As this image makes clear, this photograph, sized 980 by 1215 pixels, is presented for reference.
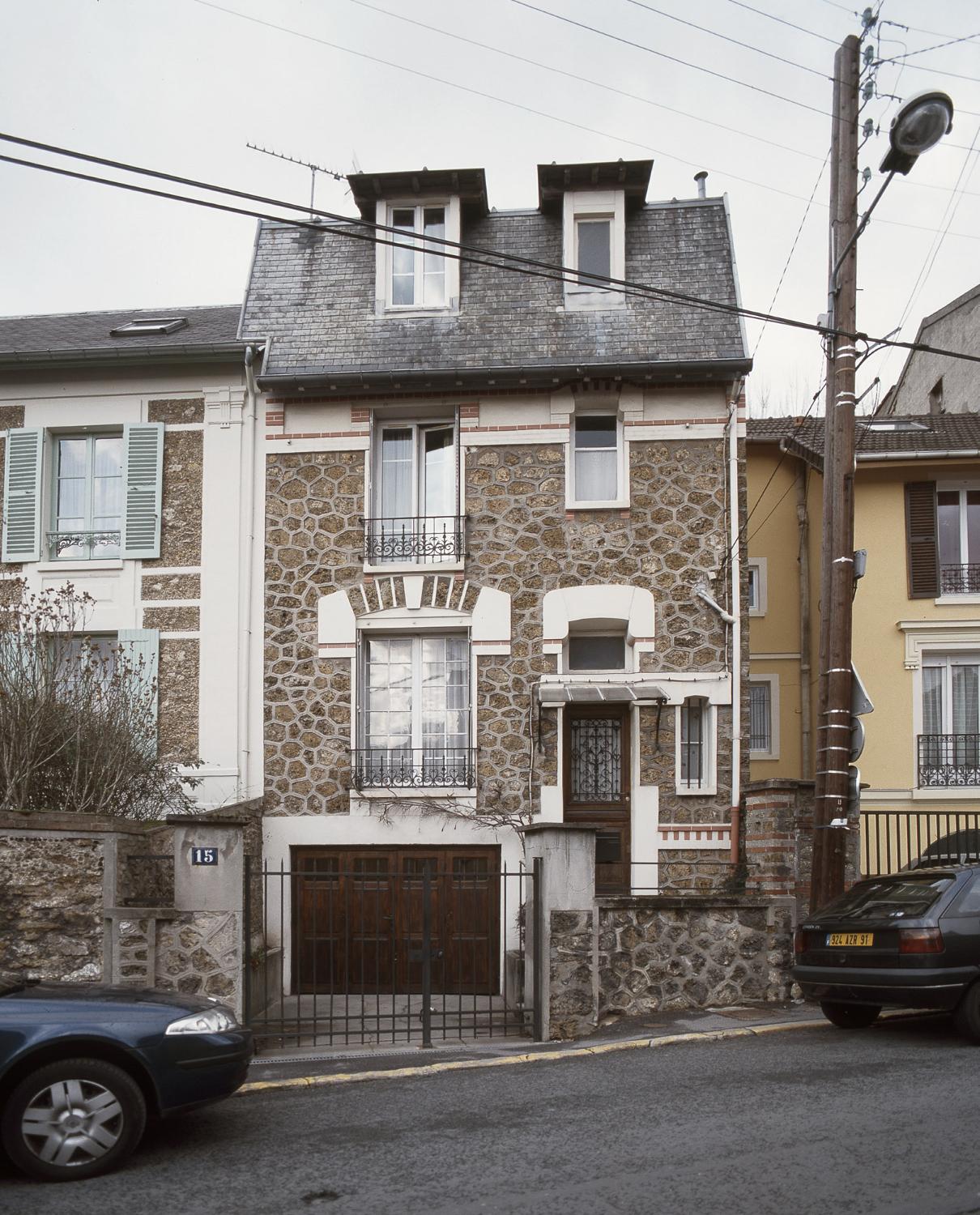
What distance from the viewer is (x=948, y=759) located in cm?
1958

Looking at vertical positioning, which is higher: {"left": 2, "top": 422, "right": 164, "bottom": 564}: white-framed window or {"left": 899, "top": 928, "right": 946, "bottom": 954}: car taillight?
{"left": 2, "top": 422, "right": 164, "bottom": 564}: white-framed window

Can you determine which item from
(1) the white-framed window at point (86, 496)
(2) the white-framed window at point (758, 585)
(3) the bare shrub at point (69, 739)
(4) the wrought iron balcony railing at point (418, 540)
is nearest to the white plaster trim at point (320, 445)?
(4) the wrought iron balcony railing at point (418, 540)

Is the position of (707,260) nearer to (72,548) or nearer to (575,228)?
(575,228)

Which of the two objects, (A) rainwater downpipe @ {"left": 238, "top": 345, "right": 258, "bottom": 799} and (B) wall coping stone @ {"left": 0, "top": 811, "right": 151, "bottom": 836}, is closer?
(B) wall coping stone @ {"left": 0, "top": 811, "right": 151, "bottom": 836}

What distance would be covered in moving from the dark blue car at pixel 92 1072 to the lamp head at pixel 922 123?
9406 millimetres

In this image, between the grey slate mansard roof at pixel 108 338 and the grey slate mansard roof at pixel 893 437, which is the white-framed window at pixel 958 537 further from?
the grey slate mansard roof at pixel 108 338

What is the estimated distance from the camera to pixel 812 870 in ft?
39.7

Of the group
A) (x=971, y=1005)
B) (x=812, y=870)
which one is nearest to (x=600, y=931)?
(x=812, y=870)

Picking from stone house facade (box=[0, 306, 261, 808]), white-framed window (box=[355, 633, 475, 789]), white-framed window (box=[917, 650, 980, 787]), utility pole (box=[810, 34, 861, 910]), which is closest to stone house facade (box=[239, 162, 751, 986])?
white-framed window (box=[355, 633, 475, 789])

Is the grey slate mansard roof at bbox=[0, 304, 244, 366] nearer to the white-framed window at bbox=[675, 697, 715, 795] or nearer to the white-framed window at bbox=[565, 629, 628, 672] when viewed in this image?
the white-framed window at bbox=[565, 629, 628, 672]

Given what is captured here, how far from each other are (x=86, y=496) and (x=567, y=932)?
8821mm

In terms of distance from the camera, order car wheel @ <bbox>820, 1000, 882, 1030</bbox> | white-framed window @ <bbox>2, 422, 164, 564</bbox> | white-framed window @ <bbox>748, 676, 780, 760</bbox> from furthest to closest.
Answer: white-framed window @ <bbox>748, 676, 780, 760</bbox>, white-framed window @ <bbox>2, 422, 164, 564</bbox>, car wheel @ <bbox>820, 1000, 882, 1030</bbox>

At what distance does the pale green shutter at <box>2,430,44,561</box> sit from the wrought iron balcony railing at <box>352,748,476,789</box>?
4838 millimetres

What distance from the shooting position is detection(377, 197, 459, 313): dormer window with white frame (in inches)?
659
